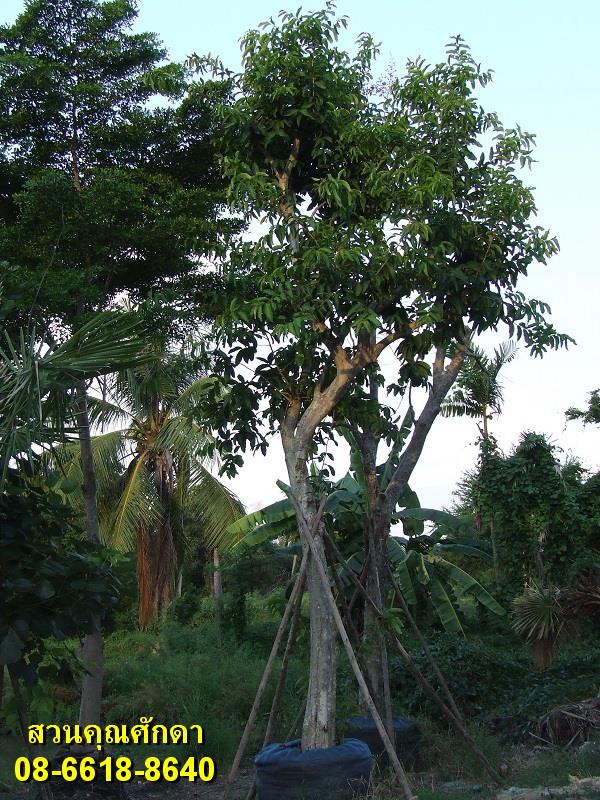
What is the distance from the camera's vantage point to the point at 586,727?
375 inches

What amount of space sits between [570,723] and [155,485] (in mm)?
10868

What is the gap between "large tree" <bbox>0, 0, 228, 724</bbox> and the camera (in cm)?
957

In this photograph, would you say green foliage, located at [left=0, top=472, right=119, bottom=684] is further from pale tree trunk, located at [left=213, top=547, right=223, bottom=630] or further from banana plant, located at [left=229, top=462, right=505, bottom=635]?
pale tree trunk, located at [left=213, top=547, right=223, bottom=630]

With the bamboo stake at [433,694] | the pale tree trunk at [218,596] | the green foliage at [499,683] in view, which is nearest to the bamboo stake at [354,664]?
the bamboo stake at [433,694]

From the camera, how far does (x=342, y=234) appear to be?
8.05 metres

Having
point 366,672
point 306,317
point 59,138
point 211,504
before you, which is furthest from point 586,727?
point 211,504

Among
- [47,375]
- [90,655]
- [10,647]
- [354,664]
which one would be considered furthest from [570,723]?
[47,375]

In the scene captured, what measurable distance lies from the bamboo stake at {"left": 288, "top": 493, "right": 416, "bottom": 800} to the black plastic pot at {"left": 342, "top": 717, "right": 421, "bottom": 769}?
1257mm

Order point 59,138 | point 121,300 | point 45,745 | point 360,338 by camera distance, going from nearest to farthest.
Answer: point 45,745, point 360,338, point 59,138, point 121,300

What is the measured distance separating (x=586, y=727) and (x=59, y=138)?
27.9 ft

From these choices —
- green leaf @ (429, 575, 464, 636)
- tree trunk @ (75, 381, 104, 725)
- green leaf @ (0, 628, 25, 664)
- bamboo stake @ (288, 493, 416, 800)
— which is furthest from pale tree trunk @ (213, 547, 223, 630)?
green leaf @ (0, 628, 25, 664)

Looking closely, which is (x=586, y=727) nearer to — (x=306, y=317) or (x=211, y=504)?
(x=306, y=317)

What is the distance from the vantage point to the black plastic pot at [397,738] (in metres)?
8.80

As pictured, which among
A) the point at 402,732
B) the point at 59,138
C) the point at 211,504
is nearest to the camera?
the point at 402,732
